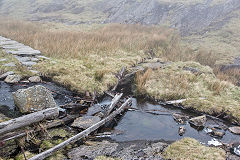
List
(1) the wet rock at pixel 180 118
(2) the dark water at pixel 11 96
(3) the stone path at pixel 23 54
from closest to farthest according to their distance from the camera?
(2) the dark water at pixel 11 96
(1) the wet rock at pixel 180 118
(3) the stone path at pixel 23 54

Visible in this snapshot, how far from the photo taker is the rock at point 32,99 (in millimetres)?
5141

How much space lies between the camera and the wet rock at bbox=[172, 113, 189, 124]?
672cm

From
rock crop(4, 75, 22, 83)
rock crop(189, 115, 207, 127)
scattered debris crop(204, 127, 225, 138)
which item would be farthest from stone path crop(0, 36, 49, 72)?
scattered debris crop(204, 127, 225, 138)

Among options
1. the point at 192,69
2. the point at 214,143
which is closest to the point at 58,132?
the point at 214,143

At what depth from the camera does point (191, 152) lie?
15.7 ft

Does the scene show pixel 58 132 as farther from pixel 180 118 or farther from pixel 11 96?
pixel 180 118

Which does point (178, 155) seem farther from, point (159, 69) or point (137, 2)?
point (137, 2)

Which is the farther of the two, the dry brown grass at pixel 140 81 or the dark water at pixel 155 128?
the dry brown grass at pixel 140 81

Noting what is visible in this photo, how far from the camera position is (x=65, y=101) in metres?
6.86

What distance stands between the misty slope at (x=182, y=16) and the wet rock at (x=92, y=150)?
13.2 m

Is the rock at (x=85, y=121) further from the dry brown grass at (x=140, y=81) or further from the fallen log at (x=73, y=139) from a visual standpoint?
the dry brown grass at (x=140, y=81)

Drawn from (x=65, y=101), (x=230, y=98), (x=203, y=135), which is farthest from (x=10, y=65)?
(x=230, y=98)

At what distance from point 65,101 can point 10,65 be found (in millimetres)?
3788

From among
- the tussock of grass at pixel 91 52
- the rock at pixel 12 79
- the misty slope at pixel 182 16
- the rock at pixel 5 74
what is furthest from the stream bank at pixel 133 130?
the misty slope at pixel 182 16
